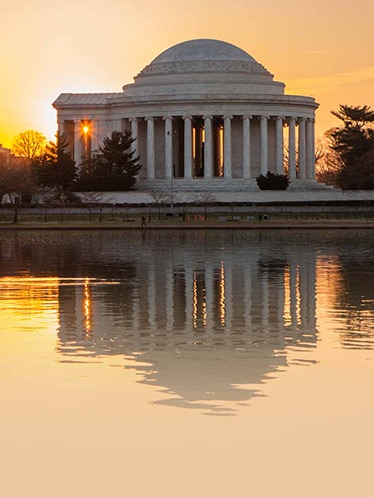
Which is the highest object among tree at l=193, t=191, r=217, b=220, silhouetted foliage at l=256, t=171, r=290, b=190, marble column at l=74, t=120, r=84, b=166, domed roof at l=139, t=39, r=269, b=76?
domed roof at l=139, t=39, r=269, b=76

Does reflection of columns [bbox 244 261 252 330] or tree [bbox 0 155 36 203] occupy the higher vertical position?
tree [bbox 0 155 36 203]

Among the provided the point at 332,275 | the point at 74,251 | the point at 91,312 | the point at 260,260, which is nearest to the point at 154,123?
the point at 74,251

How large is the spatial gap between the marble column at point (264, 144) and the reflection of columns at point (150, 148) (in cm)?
1115

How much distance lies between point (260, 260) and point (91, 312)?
18853 mm

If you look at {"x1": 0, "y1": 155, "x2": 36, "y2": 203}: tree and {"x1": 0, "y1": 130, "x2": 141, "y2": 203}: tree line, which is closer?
{"x1": 0, "y1": 155, "x2": 36, "y2": 203}: tree

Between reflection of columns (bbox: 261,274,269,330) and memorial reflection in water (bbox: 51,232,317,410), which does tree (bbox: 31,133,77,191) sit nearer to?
memorial reflection in water (bbox: 51,232,317,410)

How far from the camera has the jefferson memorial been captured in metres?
123

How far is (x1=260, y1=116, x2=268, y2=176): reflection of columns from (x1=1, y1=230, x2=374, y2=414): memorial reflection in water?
72.6 meters

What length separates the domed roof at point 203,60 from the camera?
126 meters

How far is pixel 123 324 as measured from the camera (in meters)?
23.0


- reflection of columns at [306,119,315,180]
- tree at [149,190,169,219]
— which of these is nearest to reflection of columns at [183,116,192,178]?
tree at [149,190,169,219]

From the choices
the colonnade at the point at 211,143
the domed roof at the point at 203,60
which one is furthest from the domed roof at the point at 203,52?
the colonnade at the point at 211,143

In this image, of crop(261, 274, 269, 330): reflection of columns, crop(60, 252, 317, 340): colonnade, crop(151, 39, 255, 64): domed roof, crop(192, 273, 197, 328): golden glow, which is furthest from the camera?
crop(151, 39, 255, 64): domed roof

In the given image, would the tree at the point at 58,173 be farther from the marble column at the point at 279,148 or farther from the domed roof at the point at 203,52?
the marble column at the point at 279,148
